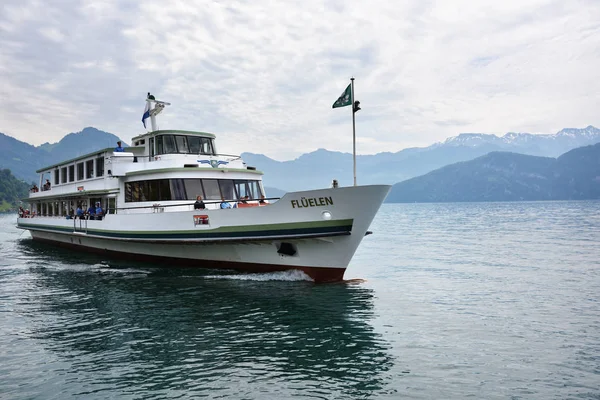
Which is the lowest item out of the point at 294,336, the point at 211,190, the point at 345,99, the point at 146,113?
the point at 294,336

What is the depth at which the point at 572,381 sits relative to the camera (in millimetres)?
7961

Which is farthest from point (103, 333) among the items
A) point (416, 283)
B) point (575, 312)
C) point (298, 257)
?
point (575, 312)

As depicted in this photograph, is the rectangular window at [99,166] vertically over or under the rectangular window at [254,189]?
over

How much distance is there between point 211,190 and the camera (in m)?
19.0

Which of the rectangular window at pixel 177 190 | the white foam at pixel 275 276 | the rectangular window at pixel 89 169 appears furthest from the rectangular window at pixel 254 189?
the rectangular window at pixel 89 169

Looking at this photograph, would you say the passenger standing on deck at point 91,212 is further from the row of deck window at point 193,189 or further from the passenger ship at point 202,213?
the row of deck window at point 193,189

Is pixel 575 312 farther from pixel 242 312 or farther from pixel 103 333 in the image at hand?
pixel 103 333

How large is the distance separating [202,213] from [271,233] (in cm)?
320

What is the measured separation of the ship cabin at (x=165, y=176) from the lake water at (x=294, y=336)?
3.24 metres

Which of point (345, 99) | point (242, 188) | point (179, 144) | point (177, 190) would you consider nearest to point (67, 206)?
point (179, 144)

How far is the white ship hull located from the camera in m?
14.1

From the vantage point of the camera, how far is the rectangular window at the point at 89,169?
78.7 feet

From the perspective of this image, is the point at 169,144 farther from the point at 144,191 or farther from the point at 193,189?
the point at 193,189

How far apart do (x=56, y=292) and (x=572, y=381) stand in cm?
1526
